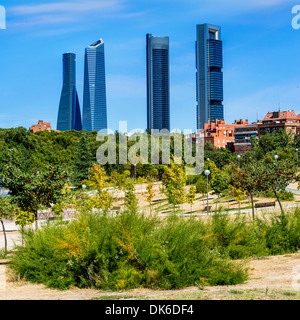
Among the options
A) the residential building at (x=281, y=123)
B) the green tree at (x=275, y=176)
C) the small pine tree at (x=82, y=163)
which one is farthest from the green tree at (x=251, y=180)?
the residential building at (x=281, y=123)

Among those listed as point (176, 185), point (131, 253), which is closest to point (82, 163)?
point (176, 185)

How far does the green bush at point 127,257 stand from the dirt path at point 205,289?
14.4 inches

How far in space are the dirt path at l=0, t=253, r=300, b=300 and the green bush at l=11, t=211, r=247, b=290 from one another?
37 cm

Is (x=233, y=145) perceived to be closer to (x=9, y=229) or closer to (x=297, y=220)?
(x=9, y=229)

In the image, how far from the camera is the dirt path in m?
9.26

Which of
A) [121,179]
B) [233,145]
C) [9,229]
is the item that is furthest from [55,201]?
[233,145]

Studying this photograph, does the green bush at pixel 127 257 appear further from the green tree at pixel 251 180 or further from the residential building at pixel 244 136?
the residential building at pixel 244 136

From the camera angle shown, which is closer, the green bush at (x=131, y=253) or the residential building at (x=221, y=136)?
the green bush at (x=131, y=253)

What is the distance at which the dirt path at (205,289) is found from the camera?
926 centimetres

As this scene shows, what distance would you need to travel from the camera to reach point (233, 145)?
5207 inches

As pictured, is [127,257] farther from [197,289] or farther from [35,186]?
[35,186]

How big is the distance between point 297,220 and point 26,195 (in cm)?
1037

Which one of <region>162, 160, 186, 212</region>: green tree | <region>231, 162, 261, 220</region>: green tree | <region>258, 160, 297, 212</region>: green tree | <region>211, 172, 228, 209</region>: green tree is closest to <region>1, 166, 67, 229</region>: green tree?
<region>231, 162, 261, 220</region>: green tree

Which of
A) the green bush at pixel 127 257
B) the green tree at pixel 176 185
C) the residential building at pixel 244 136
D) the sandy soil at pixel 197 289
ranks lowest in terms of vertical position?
the sandy soil at pixel 197 289
